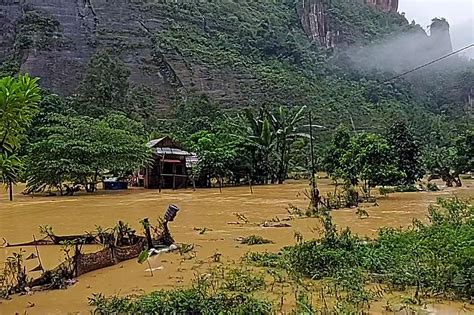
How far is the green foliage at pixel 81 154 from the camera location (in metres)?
23.1

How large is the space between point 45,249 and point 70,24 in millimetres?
56309

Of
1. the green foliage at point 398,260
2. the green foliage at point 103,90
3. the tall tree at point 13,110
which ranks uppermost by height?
the green foliage at point 103,90

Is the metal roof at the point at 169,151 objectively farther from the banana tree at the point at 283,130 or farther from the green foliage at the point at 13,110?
the green foliage at the point at 13,110

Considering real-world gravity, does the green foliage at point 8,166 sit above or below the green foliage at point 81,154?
below

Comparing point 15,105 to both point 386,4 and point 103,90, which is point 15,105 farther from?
point 386,4

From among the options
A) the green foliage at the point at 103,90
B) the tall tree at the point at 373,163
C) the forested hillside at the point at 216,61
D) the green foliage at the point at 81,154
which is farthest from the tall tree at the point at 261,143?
the forested hillside at the point at 216,61

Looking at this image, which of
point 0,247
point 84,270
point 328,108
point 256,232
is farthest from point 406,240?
point 328,108

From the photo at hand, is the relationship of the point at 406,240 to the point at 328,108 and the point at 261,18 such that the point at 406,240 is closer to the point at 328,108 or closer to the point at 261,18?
the point at 328,108

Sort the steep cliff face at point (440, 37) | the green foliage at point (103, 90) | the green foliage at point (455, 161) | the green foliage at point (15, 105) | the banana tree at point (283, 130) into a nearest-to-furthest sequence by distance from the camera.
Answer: the green foliage at point (15, 105) → the green foliage at point (455, 161) → the banana tree at point (283, 130) → the green foliage at point (103, 90) → the steep cliff face at point (440, 37)

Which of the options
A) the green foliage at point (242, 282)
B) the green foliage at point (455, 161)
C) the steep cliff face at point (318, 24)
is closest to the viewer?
the green foliage at point (242, 282)

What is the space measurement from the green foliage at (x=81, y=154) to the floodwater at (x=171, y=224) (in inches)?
52.1

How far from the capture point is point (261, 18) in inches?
2840

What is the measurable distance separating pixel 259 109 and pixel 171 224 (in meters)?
24.1

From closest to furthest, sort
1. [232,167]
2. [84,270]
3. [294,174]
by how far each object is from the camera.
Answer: [84,270]
[232,167]
[294,174]
